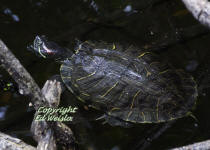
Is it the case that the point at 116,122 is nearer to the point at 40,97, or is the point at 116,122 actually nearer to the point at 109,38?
the point at 40,97

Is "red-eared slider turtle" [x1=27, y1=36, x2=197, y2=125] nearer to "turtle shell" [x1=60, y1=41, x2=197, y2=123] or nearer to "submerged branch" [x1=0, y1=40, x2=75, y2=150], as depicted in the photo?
"turtle shell" [x1=60, y1=41, x2=197, y2=123]

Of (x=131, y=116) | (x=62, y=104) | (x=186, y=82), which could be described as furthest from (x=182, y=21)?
(x=62, y=104)

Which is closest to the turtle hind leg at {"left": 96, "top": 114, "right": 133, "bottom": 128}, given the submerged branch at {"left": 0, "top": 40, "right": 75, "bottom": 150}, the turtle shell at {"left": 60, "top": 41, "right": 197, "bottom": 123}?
the turtle shell at {"left": 60, "top": 41, "right": 197, "bottom": 123}

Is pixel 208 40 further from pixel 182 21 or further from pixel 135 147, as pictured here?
pixel 135 147

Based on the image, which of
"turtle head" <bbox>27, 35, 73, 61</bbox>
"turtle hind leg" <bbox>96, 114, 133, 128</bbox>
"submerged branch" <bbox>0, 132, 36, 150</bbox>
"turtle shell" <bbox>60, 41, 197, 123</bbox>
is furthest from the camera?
"turtle head" <bbox>27, 35, 73, 61</bbox>

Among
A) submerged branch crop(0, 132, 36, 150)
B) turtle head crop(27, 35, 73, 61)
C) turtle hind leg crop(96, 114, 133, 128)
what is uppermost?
turtle head crop(27, 35, 73, 61)

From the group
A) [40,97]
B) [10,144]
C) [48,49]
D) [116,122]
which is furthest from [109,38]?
[10,144]

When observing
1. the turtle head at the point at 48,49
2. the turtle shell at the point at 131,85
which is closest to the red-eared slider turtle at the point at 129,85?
the turtle shell at the point at 131,85
